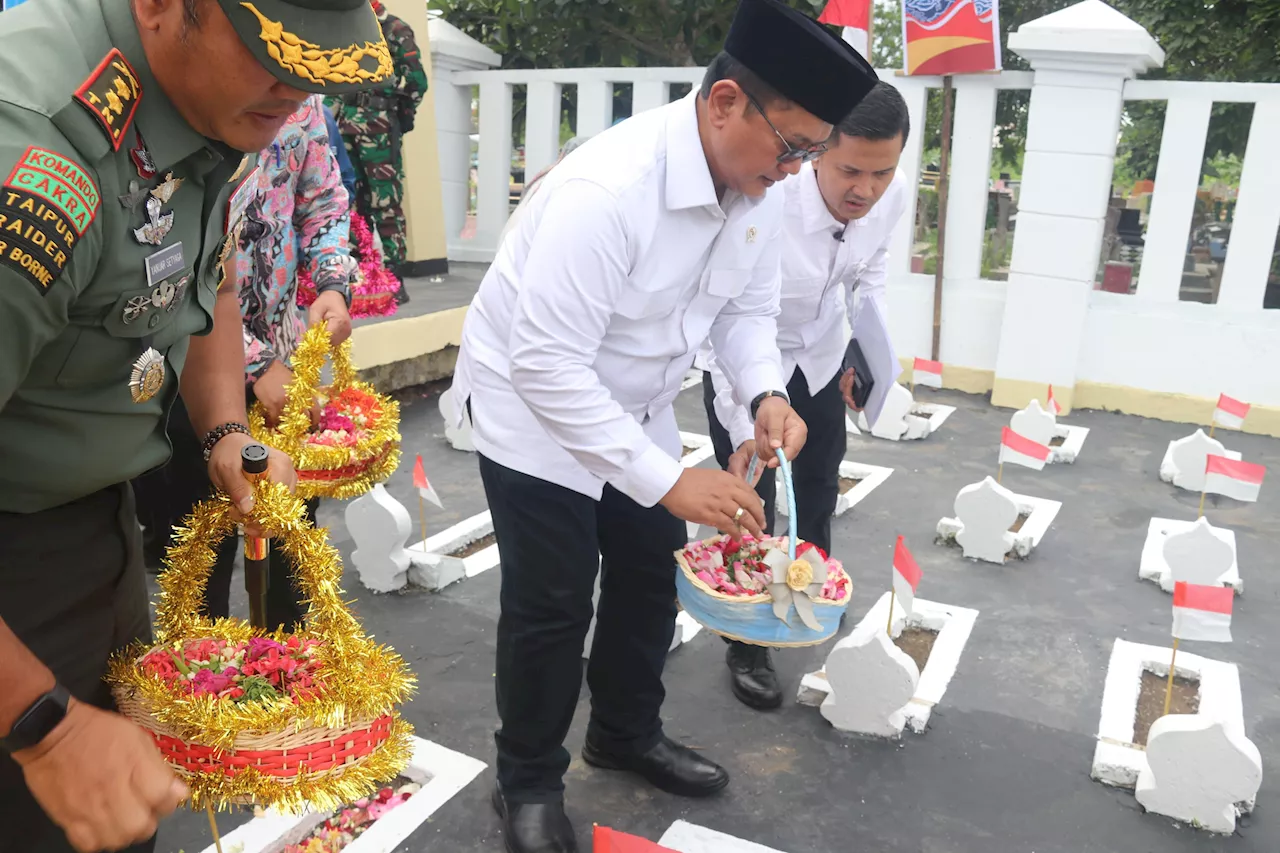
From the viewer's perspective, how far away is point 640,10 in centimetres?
897

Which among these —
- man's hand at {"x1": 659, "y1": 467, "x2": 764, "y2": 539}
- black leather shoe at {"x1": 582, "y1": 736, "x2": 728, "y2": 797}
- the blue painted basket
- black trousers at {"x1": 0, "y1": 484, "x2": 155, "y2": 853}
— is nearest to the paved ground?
black leather shoe at {"x1": 582, "y1": 736, "x2": 728, "y2": 797}

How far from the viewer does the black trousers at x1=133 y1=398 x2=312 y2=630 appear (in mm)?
2377

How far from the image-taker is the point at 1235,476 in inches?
159

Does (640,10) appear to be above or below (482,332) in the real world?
above

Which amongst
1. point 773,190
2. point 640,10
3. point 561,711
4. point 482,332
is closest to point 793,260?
point 773,190

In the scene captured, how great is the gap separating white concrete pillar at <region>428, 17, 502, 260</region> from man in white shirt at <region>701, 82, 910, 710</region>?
5659mm

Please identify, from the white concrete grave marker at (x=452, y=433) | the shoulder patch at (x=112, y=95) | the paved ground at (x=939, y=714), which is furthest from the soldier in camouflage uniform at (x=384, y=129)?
the shoulder patch at (x=112, y=95)

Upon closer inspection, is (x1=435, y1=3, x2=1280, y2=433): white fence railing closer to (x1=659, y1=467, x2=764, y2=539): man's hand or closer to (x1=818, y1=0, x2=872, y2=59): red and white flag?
(x1=818, y1=0, x2=872, y2=59): red and white flag

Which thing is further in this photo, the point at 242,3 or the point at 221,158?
the point at 221,158

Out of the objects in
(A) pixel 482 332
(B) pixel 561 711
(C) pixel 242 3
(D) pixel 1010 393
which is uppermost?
(C) pixel 242 3

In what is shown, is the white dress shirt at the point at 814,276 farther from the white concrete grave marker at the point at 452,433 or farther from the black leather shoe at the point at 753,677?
the white concrete grave marker at the point at 452,433

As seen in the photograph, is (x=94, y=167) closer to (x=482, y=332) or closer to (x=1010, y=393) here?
(x=482, y=332)

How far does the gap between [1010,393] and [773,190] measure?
496cm

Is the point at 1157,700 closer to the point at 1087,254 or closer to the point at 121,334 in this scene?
the point at 121,334
